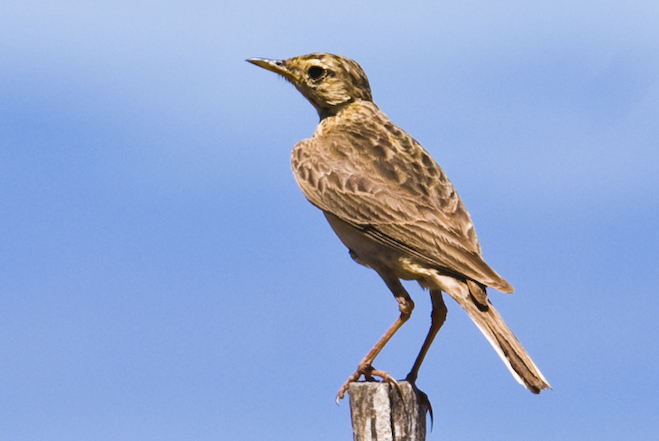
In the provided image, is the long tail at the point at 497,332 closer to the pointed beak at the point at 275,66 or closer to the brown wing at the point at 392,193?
the brown wing at the point at 392,193

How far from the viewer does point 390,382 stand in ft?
25.7

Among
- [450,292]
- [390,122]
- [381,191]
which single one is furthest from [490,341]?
[390,122]

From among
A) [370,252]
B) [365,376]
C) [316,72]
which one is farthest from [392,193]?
[316,72]

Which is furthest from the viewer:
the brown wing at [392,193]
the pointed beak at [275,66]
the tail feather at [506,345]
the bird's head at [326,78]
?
the pointed beak at [275,66]

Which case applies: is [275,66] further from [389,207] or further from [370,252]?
[370,252]

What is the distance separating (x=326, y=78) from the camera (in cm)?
1088

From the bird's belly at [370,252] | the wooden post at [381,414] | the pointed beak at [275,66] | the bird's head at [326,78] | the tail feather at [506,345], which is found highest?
the pointed beak at [275,66]

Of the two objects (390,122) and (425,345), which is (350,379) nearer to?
(425,345)

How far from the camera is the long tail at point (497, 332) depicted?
7465 millimetres

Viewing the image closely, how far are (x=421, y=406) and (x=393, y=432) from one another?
56 cm

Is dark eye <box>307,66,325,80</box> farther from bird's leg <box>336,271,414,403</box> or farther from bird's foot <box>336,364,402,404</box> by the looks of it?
bird's foot <box>336,364,402,404</box>

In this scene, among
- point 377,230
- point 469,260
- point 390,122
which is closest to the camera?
point 469,260

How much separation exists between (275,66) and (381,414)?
17.0 ft

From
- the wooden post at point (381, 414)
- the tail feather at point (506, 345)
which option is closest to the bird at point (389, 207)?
the tail feather at point (506, 345)
